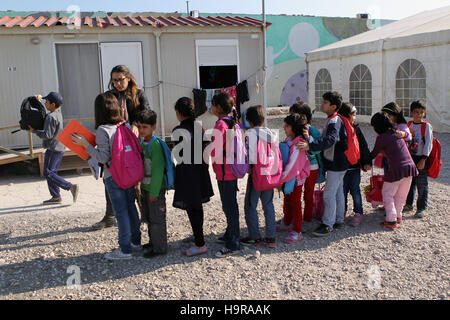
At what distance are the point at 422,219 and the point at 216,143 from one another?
8.31 ft

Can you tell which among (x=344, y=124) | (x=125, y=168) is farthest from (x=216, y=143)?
(x=344, y=124)

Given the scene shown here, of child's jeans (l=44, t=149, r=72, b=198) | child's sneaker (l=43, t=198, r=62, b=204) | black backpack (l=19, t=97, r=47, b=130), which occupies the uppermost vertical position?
black backpack (l=19, t=97, r=47, b=130)

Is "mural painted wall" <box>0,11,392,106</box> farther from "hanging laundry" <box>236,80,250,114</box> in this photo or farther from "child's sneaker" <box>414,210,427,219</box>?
"child's sneaker" <box>414,210,427,219</box>

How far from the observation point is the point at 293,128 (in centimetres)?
389

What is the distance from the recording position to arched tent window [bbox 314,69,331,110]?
14.3m

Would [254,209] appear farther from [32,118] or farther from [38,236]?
[32,118]

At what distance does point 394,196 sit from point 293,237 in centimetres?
130

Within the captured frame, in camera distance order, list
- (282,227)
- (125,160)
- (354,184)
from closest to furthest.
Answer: (125,160)
(282,227)
(354,184)

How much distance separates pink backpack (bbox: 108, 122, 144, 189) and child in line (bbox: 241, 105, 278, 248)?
3.29 ft

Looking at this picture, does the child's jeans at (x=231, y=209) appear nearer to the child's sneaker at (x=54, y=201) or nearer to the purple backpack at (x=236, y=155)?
the purple backpack at (x=236, y=155)

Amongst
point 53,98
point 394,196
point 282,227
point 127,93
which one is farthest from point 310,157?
point 53,98

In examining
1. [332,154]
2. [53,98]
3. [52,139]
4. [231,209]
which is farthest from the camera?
[52,139]

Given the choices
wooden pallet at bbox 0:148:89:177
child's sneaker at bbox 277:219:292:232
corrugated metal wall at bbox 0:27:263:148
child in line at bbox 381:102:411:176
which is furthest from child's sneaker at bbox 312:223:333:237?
corrugated metal wall at bbox 0:27:263:148

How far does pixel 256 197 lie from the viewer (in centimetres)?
379
